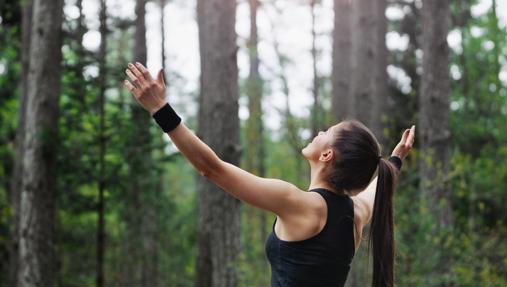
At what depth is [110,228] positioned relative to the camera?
1967 centimetres

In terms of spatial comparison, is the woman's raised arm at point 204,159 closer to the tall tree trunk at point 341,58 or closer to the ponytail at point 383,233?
the ponytail at point 383,233

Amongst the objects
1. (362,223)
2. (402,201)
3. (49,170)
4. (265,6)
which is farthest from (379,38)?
(362,223)

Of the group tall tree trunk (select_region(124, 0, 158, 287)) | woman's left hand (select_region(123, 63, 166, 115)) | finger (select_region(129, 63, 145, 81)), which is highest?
finger (select_region(129, 63, 145, 81))

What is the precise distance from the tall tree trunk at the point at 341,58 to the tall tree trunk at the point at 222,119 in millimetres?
7530

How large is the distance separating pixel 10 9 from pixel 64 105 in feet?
20.6

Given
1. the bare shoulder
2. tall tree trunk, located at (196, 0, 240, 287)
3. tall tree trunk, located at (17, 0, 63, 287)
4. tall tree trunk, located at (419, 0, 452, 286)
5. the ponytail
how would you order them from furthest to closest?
1. tall tree trunk, located at (419, 0, 452, 286)
2. tall tree trunk, located at (17, 0, 63, 287)
3. tall tree trunk, located at (196, 0, 240, 287)
4. the ponytail
5. the bare shoulder

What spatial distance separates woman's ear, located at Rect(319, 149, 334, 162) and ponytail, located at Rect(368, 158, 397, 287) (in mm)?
311

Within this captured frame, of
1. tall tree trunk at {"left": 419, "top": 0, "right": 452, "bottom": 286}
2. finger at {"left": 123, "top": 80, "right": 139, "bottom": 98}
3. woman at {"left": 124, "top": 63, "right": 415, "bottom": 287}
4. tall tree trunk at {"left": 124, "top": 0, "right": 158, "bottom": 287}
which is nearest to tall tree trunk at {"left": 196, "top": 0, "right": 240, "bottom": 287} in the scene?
tall tree trunk at {"left": 124, "top": 0, "right": 158, "bottom": 287}

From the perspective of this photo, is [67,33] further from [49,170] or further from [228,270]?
[228,270]

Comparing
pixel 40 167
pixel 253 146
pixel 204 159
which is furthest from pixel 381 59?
pixel 204 159

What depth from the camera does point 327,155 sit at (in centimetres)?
385

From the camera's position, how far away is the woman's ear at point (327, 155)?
384cm

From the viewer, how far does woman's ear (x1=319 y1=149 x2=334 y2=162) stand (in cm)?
384

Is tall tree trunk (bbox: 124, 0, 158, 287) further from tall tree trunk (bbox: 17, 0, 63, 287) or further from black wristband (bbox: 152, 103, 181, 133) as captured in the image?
black wristband (bbox: 152, 103, 181, 133)
